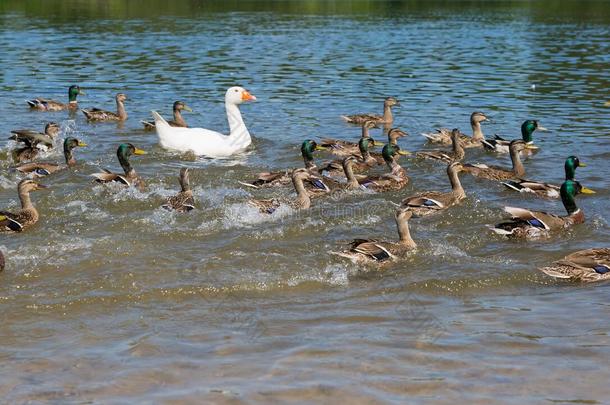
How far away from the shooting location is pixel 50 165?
56.4 ft

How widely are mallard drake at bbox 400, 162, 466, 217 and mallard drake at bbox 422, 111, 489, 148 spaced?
449cm

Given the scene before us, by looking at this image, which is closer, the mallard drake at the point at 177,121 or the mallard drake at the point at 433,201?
the mallard drake at the point at 433,201

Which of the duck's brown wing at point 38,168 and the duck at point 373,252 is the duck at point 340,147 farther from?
the duck at point 373,252

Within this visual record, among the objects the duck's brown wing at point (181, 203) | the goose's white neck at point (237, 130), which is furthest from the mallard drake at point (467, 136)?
the duck's brown wing at point (181, 203)

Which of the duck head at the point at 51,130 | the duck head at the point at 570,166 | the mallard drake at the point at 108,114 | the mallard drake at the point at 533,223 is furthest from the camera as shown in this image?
the mallard drake at the point at 108,114

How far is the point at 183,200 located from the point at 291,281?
12.7ft

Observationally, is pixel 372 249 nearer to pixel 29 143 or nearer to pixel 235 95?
pixel 235 95

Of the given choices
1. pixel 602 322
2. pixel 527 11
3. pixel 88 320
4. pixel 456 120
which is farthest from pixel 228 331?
pixel 527 11

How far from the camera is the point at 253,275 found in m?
11.1

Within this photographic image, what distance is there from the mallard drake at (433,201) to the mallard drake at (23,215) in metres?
5.43

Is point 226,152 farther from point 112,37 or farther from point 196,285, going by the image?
point 112,37

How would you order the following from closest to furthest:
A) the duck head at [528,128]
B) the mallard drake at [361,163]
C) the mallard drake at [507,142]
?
the mallard drake at [361,163] < the mallard drake at [507,142] < the duck head at [528,128]

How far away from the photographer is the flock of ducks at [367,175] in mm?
11836

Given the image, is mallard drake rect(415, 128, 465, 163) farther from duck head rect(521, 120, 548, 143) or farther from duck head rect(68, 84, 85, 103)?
duck head rect(68, 84, 85, 103)
